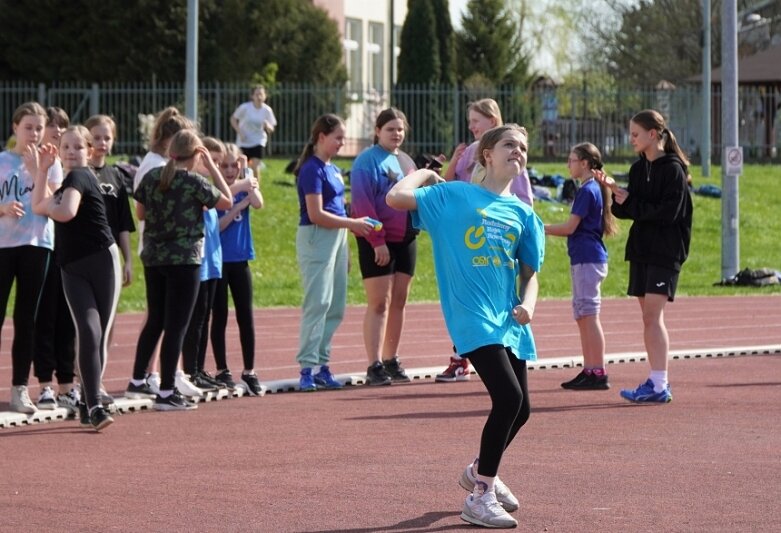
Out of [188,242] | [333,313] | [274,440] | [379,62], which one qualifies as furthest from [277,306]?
[379,62]

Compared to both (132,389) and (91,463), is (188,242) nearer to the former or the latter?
(132,389)

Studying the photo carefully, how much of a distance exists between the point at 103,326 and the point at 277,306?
9867 mm

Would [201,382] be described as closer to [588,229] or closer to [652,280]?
[588,229]

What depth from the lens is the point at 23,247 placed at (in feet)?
33.7

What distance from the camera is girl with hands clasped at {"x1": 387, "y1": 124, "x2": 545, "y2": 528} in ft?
22.8

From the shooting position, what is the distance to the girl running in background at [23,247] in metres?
10.2

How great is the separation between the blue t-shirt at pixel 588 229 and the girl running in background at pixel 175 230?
272cm

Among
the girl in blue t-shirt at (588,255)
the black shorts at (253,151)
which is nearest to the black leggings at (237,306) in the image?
the girl in blue t-shirt at (588,255)

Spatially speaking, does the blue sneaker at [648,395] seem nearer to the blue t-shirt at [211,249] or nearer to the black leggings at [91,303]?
the blue t-shirt at [211,249]

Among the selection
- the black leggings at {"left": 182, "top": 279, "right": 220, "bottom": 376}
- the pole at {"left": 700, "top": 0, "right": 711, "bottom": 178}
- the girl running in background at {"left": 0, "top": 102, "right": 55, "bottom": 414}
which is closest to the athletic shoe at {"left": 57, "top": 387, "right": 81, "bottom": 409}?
the girl running in background at {"left": 0, "top": 102, "right": 55, "bottom": 414}

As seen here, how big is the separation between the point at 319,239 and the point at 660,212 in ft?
8.49

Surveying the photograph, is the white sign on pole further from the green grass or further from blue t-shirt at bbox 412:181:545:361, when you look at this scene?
blue t-shirt at bbox 412:181:545:361

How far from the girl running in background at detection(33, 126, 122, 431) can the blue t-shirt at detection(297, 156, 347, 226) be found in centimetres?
207

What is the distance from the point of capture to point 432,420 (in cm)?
991
